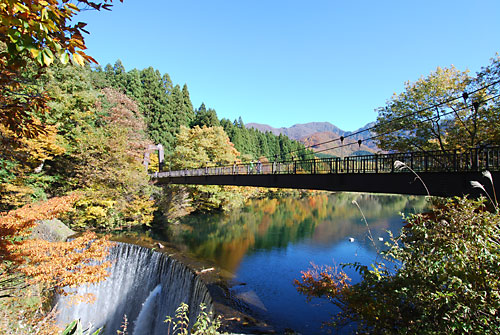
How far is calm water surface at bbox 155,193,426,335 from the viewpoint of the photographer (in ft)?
29.7

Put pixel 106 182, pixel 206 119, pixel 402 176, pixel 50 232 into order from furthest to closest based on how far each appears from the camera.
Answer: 1. pixel 206 119
2. pixel 106 182
3. pixel 50 232
4. pixel 402 176

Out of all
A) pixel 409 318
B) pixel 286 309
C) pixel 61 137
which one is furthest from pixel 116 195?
pixel 409 318

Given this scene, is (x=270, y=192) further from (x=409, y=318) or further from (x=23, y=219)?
(x=409, y=318)

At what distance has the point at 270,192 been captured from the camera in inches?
1766

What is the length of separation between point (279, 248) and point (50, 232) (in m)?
12.0

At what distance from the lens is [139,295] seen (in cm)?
1078

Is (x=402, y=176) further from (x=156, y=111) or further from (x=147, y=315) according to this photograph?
(x=156, y=111)

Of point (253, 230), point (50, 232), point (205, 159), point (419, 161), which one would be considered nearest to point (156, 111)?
point (205, 159)

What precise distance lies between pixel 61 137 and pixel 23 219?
10.4m

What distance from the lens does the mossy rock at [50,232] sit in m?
11.4

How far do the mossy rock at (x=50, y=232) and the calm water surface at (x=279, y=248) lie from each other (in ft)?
19.2

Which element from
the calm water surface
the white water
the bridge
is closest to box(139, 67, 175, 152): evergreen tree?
the calm water surface

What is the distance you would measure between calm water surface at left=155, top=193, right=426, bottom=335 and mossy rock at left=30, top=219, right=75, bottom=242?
19.2 ft

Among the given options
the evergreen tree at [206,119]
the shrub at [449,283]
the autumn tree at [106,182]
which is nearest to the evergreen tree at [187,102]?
the evergreen tree at [206,119]
